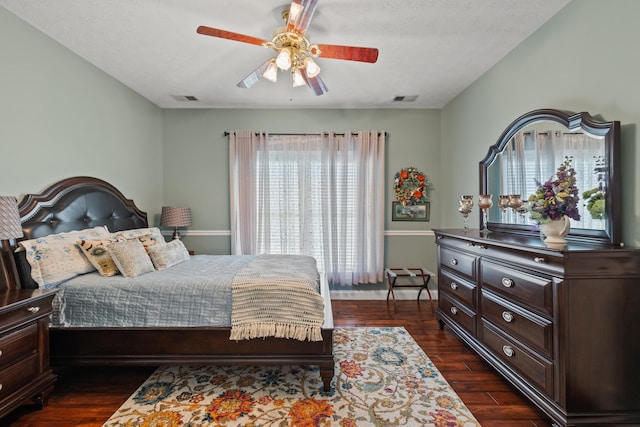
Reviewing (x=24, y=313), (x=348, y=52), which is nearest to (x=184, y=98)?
(x=348, y=52)

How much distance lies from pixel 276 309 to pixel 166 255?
130 centimetres

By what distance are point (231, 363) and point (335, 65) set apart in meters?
2.80

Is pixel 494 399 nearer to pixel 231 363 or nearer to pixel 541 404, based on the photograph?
pixel 541 404

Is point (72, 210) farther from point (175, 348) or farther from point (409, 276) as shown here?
point (409, 276)

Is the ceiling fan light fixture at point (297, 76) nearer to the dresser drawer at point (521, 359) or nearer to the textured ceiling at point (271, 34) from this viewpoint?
the textured ceiling at point (271, 34)

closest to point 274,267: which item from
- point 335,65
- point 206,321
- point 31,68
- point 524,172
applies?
point 206,321

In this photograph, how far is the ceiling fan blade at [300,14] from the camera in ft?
5.68

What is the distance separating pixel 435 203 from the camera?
4188 mm

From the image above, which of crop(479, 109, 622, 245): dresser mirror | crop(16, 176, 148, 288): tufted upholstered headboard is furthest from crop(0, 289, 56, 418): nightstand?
crop(479, 109, 622, 245): dresser mirror

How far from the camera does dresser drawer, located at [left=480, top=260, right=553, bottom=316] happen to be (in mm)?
1659

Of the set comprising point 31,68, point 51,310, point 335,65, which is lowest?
point 51,310

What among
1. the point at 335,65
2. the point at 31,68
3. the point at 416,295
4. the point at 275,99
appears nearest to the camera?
the point at 31,68

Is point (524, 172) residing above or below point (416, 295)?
above

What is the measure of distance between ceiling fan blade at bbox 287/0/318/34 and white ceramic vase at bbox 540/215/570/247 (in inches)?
78.1
